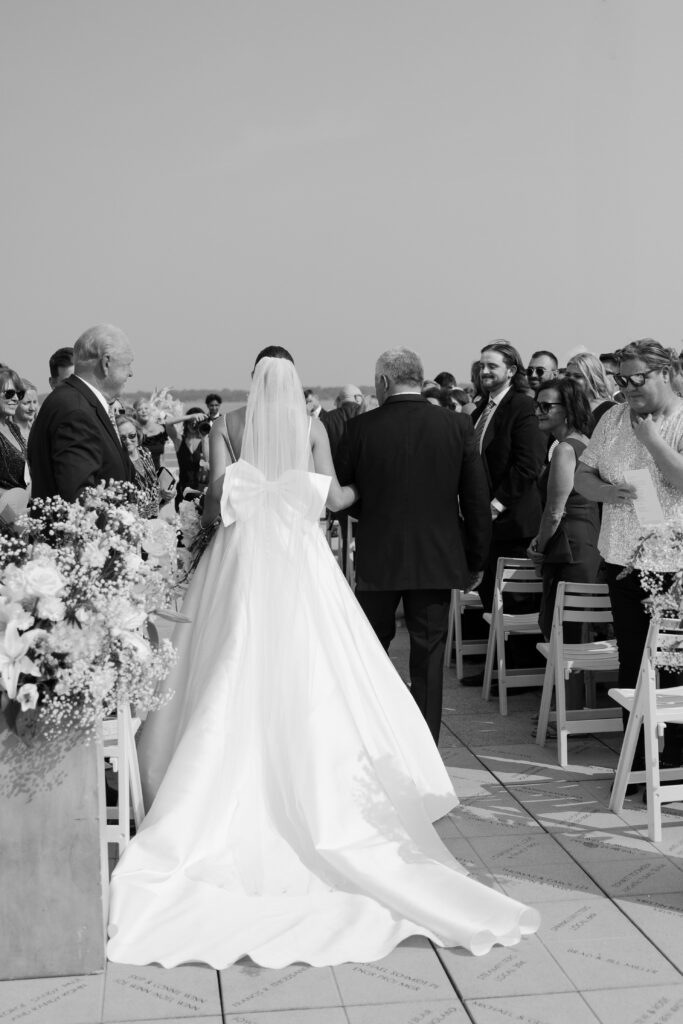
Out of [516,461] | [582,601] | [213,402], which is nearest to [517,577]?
[516,461]

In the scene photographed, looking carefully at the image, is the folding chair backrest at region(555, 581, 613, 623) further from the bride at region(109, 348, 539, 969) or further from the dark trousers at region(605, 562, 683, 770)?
the bride at region(109, 348, 539, 969)

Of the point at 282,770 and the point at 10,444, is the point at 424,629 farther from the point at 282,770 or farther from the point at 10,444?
the point at 10,444

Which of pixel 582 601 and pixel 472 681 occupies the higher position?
pixel 582 601

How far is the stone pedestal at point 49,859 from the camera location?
321 cm

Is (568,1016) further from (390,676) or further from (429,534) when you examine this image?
(429,534)

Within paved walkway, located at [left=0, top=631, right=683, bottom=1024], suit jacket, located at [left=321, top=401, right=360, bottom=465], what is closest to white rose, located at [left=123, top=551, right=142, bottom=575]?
paved walkway, located at [left=0, top=631, right=683, bottom=1024]

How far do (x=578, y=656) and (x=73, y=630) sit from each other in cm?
305

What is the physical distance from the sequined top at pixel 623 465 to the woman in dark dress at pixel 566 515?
59cm

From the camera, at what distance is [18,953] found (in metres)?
3.23

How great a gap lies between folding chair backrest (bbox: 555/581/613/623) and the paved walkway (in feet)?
4.12

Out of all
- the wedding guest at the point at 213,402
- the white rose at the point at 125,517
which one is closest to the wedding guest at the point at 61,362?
the white rose at the point at 125,517

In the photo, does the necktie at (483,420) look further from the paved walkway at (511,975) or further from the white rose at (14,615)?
the white rose at (14,615)

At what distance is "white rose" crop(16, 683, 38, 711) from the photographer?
3119 millimetres

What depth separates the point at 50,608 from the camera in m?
3.15
